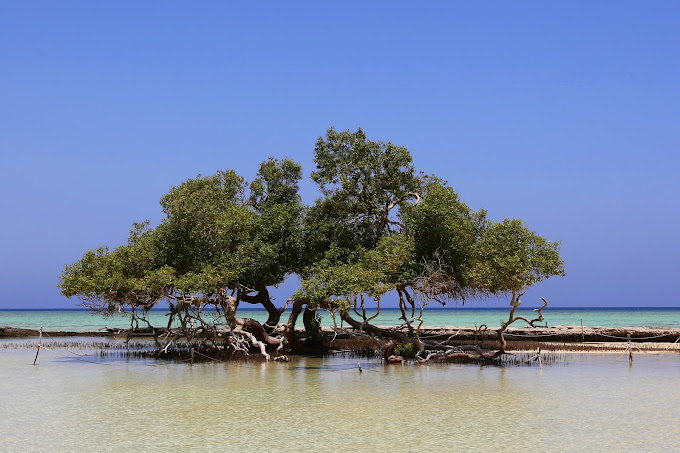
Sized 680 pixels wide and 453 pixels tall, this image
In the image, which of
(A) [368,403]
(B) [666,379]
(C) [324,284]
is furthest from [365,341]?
(A) [368,403]

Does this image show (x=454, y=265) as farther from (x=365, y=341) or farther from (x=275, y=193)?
(x=365, y=341)

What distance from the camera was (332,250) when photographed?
27703 millimetres

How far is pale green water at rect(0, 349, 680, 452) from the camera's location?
42.2 feet

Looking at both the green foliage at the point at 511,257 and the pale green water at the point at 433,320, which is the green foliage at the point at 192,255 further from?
the pale green water at the point at 433,320

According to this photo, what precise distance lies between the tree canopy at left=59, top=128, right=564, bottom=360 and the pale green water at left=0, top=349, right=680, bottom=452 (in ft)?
10.7

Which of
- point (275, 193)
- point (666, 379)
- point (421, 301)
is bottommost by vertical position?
point (666, 379)

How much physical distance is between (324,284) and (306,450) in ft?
41.8

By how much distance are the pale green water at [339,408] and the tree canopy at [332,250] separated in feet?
10.7

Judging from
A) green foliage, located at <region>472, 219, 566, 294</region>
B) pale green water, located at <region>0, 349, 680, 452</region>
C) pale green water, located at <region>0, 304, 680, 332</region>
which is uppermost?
green foliage, located at <region>472, 219, 566, 294</region>

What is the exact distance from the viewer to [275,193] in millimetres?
32531

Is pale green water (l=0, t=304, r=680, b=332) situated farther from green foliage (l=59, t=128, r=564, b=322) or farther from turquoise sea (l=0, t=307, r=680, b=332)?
green foliage (l=59, t=128, r=564, b=322)

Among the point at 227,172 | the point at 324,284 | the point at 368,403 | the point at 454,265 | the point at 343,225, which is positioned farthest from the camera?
the point at 227,172

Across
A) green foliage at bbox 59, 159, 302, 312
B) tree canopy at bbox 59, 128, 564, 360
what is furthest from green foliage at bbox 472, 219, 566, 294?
green foliage at bbox 59, 159, 302, 312

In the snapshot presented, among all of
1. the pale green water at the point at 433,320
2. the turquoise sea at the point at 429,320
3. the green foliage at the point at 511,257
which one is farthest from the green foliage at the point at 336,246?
the pale green water at the point at 433,320
